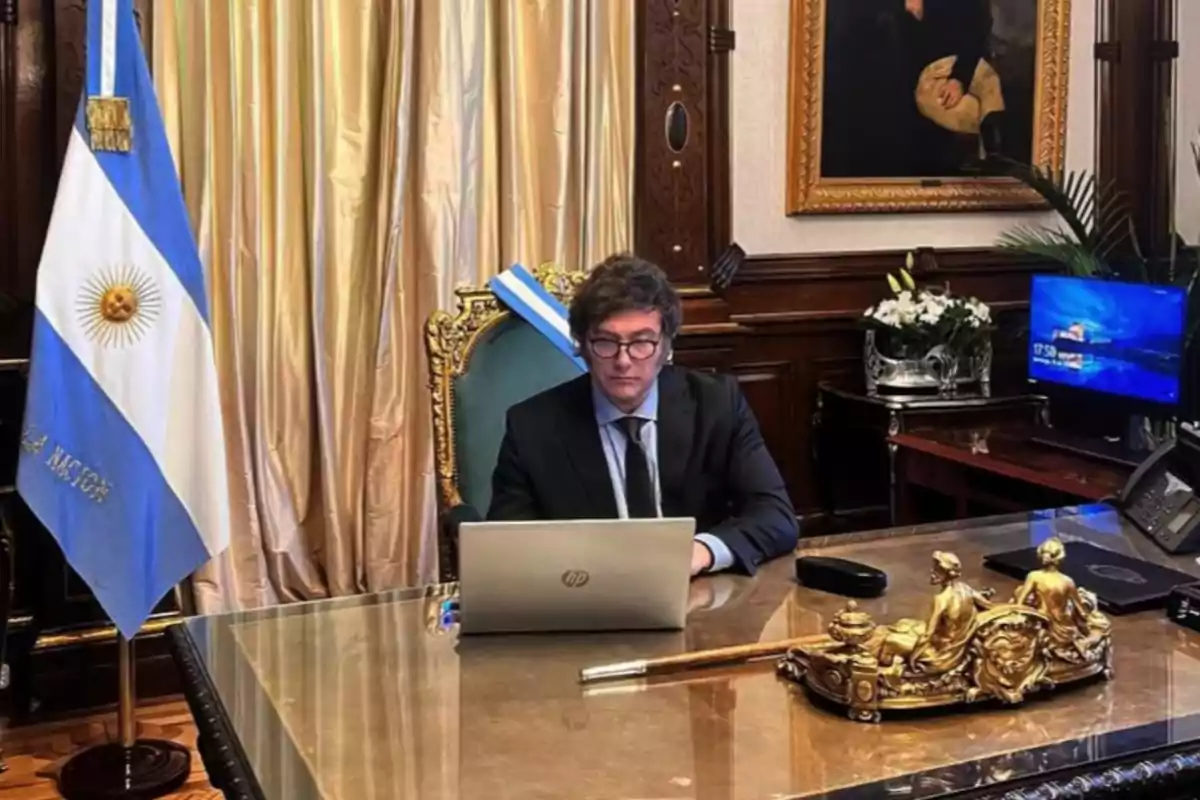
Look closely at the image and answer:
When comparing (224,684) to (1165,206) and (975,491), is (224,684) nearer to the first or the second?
(975,491)

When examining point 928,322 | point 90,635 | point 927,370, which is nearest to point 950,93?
point 928,322

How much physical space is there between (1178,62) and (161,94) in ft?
11.2

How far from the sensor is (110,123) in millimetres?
3176

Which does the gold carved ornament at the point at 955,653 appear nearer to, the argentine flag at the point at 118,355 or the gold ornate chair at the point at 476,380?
the gold ornate chair at the point at 476,380

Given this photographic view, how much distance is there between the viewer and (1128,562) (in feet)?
7.21

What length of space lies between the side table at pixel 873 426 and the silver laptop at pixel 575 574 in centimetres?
230

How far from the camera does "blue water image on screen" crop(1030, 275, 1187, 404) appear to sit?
370 centimetres

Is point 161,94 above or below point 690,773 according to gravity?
above

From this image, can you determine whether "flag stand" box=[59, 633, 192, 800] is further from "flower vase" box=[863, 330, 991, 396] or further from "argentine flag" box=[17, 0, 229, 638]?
"flower vase" box=[863, 330, 991, 396]

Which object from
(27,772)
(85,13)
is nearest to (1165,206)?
(85,13)

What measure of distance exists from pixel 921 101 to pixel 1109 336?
1.17 m

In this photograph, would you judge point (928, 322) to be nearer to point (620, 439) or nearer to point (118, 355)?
point (620, 439)

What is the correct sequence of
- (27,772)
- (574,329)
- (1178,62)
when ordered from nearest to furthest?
(574,329) < (27,772) < (1178,62)

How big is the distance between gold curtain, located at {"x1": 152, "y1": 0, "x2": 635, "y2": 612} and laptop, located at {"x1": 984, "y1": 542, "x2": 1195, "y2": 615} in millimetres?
2113
